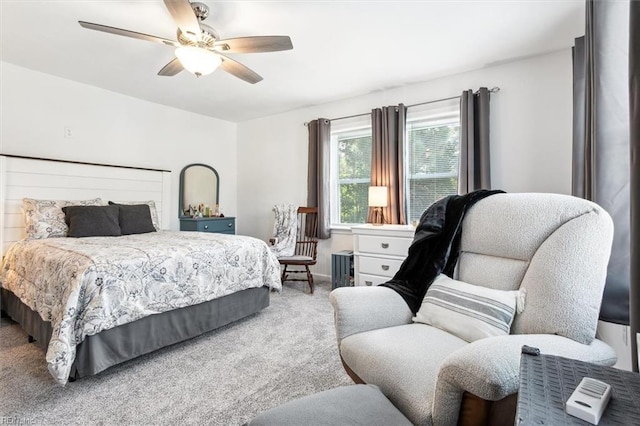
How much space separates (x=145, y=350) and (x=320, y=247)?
2695mm

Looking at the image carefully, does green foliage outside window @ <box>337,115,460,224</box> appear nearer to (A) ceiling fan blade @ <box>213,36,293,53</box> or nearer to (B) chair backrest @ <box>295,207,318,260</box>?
(B) chair backrest @ <box>295,207,318,260</box>

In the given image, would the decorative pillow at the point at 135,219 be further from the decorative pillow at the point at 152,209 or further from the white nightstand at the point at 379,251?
the white nightstand at the point at 379,251

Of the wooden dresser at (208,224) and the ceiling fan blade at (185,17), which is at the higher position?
the ceiling fan blade at (185,17)

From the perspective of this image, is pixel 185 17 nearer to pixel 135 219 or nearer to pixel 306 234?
pixel 135 219

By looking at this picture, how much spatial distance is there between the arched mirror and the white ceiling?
1272 mm

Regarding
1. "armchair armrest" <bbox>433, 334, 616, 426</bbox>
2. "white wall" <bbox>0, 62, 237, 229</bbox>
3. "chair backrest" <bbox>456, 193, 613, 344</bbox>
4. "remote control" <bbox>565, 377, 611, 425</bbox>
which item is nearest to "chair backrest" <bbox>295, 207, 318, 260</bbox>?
"white wall" <bbox>0, 62, 237, 229</bbox>

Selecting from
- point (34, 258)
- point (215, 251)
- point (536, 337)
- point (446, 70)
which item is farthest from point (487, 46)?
point (34, 258)

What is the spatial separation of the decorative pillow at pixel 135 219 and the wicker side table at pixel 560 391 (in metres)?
3.68

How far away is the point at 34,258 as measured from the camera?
2393 millimetres

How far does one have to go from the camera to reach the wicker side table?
0.53 meters

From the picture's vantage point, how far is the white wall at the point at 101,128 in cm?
328

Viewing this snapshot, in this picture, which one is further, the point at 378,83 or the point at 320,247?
the point at 320,247

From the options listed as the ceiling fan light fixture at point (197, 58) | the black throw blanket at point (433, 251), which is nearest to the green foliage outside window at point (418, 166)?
the black throw blanket at point (433, 251)

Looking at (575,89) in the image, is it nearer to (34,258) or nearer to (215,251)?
(215,251)
